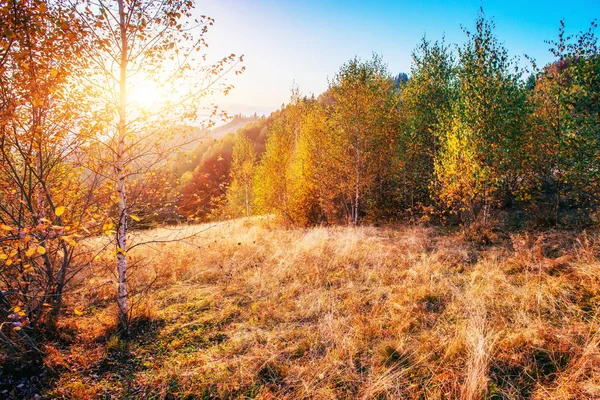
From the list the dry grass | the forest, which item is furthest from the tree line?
the dry grass

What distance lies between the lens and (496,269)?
7121mm

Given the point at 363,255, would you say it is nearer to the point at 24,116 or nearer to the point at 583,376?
the point at 583,376

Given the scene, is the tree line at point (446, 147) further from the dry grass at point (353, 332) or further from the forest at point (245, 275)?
the dry grass at point (353, 332)

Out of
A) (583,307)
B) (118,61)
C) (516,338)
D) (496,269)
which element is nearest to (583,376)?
(516,338)

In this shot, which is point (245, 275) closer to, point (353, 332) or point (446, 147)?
point (353, 332)

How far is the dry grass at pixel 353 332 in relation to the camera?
3.83 m

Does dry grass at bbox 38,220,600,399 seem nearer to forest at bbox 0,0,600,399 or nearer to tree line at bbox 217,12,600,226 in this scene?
forest at bbox 0,0,600,399

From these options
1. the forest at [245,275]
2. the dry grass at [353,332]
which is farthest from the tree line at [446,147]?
the dry grass at [353,332]

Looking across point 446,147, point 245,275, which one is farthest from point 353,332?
point 446,147

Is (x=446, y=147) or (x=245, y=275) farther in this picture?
(x=446, y=147)

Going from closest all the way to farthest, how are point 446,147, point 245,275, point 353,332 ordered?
point 353,332 → point 245,275 → point 446,147

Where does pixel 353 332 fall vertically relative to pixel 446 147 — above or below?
below

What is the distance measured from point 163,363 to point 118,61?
17.8ft

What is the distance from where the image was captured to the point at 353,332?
5.07 meters
